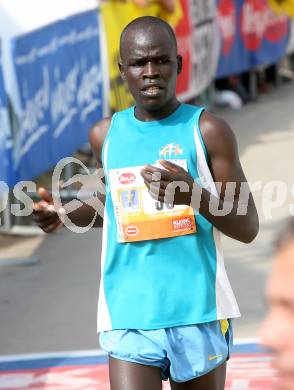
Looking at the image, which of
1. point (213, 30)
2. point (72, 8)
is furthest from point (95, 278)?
point (213, 30)

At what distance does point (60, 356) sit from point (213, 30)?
34.7 ft

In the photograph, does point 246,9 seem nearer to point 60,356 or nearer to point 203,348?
point 60,356

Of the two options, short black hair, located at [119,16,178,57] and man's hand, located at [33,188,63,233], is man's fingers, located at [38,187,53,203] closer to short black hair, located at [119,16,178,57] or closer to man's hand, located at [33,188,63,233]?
man's hand, located at [33,188,63,233]

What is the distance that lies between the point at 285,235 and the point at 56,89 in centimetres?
794

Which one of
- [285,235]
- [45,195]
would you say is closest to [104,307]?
[45,195]

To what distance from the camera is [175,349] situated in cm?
400

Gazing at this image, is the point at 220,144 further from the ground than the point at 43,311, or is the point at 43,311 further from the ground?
the point at 220,144

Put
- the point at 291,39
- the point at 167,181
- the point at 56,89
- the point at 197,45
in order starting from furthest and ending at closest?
the point at 291,39, the point at 197,45, the point at 56,89, the point at 167,181

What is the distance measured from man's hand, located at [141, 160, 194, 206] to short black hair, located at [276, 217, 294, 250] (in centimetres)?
168

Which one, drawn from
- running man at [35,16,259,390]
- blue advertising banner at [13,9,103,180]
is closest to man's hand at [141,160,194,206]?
running man at [35,16,259,390]

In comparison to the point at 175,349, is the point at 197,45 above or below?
below

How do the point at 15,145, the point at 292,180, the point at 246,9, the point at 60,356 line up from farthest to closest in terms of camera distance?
1. the point at 246,9
2. the point at 292,180
3. the point at 15,145
4. the point at 60,356

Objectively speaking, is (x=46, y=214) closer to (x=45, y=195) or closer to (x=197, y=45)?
(x=45, y=195)

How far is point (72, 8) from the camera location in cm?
1075
